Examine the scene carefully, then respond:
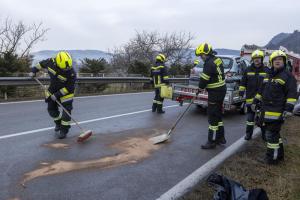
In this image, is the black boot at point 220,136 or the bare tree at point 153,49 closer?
the black boot at point 220,136

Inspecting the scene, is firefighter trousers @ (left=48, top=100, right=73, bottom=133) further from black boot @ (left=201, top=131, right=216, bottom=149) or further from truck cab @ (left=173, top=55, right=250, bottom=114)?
truck cab @ (left=173, top=55, right=250, bottom=114)

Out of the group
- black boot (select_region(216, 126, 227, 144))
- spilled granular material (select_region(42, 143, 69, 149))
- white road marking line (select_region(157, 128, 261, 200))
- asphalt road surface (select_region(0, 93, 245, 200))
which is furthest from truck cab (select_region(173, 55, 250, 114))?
spilled granular material (select_region(42, 143, 69, 149))

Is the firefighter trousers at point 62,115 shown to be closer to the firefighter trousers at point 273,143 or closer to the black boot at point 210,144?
the black boot at point 210,144

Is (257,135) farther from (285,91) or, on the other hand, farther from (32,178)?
(32,178)

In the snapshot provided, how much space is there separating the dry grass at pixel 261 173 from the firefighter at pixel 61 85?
341cm

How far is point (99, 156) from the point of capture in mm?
6367

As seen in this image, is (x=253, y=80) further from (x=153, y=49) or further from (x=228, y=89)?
(x=153, y=49)

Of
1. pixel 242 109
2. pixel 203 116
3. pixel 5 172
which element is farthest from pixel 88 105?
pixel 5 172

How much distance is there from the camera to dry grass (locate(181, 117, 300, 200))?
482cm

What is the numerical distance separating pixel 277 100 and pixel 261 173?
1257mm

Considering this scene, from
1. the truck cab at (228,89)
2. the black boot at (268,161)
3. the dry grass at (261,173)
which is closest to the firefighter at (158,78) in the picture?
the truck cab at (228,89)

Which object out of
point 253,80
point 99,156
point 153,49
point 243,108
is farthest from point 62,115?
point 153,49

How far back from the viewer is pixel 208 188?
4.92 meters

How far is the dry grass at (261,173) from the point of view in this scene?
482 centimetres
